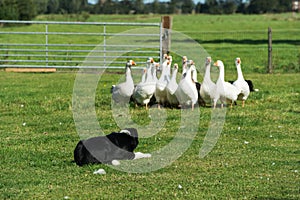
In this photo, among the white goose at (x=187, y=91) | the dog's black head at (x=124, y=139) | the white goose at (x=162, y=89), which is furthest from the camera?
the white goose at (x=162, y=89)

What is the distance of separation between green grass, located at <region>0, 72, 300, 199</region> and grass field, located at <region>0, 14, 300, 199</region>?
0.01m

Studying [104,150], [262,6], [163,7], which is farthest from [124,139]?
[163,7]

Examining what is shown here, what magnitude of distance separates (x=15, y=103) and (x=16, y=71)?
883cm

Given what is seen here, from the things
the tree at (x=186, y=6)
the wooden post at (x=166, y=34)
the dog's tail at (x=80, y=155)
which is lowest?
the tree at (x=186, y=6)

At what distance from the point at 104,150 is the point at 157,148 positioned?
1347mm

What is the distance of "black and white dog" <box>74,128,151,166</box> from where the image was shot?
8.24 meters

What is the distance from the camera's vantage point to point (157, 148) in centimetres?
945

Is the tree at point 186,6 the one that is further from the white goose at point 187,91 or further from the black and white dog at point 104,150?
the black and white dog at point 104,150

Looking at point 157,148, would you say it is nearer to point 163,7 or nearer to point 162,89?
point 162,89

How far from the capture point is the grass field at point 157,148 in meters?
7.13

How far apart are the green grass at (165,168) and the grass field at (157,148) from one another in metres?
0.01

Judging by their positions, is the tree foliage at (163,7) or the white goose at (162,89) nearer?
the white goose at (162,89)

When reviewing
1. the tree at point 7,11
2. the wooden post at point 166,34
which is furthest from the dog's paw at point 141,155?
the tree at point 7,11

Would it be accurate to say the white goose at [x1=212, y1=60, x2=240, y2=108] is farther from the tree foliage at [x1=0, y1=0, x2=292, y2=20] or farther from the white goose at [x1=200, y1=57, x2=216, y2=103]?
the tree foliage at [x1=0, y1=0, x2=292, y2=20]
